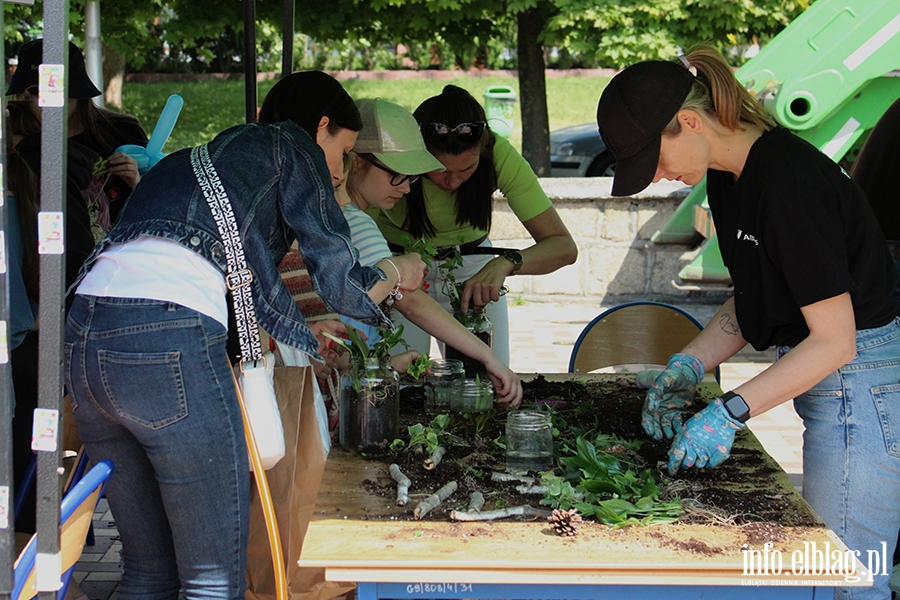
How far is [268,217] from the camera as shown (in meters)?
1.93

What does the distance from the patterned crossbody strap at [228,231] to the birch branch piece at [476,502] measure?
0.61m

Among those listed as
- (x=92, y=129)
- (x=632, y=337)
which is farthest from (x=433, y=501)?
(x=92, y=129)

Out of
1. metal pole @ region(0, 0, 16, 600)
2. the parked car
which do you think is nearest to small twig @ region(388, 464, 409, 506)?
metal pole @ region(0, 0, 16, 600)

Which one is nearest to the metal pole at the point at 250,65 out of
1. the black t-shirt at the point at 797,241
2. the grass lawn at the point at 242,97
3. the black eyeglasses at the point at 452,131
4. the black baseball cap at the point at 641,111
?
the black eyeglasses at the point at 452,131

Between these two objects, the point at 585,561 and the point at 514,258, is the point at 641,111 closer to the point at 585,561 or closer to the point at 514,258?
the point at 585,561

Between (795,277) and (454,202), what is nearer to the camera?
(795,277)

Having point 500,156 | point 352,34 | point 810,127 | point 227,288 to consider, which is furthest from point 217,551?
point 352,34

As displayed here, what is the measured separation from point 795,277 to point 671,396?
625mm

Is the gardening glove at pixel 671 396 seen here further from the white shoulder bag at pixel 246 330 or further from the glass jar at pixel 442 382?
the white shoulder bag at pixel 246 330

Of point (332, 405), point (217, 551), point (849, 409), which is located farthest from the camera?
point (332, 405)

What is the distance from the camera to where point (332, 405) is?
8.17ft

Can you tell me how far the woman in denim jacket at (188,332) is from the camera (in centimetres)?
173

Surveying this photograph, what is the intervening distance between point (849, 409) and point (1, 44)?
1.87m

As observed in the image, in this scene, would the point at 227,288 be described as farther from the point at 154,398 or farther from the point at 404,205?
the point at 404,205
